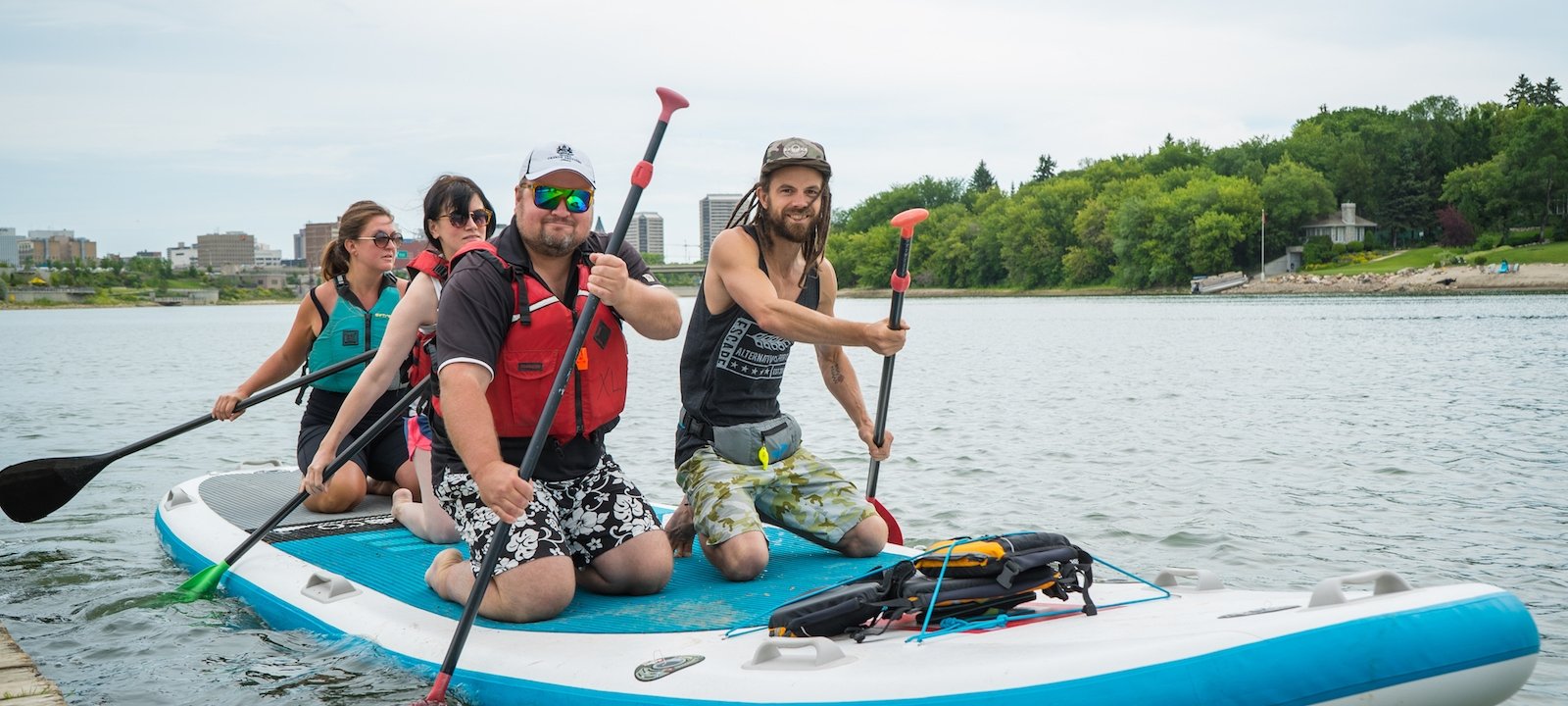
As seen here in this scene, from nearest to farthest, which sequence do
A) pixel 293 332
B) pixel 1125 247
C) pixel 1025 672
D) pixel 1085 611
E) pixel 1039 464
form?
pixel 1025 672 < pixel 1085 611 < pixel 293 332 < pixel 1039 464 < pixel 1125 247

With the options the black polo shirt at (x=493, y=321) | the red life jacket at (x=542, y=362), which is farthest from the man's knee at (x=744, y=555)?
the red life jacket at (x=542, y=362)

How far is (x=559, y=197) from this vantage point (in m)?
4.35

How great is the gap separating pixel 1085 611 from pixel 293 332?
465 cm

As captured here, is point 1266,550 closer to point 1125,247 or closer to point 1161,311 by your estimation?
point 1161,311

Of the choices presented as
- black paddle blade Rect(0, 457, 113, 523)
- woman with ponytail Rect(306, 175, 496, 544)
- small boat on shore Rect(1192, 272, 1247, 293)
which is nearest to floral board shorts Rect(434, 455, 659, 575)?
woman with ponytail Rect(306, 175, 496, 544)

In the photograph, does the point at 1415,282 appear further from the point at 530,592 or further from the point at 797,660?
the point at 797,660

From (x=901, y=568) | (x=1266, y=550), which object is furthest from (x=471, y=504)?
(x=1266, y=550)

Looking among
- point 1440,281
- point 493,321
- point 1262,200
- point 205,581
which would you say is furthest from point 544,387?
point 1262,200

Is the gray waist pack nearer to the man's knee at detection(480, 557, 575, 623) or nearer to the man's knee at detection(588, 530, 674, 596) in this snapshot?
the man's knee at detection(588, 530, 674, 596)

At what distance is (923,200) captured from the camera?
449 ft

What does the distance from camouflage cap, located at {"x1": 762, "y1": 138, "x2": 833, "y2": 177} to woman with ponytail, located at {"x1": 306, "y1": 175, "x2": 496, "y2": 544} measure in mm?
1434

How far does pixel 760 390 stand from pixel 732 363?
19cm

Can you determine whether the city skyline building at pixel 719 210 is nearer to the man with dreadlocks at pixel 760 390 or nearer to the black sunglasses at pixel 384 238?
the man with dreadlocks at pixel 760 390

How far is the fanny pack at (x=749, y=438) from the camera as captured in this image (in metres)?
5.20
